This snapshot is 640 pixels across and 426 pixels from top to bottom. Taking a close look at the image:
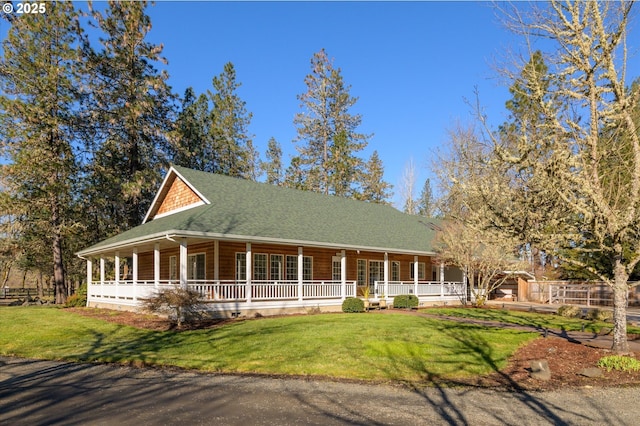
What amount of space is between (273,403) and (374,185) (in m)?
51.0

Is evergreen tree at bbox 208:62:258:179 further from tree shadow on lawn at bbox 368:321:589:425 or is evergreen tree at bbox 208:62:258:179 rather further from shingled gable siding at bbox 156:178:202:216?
tree shadow on lawn at bbox 368:321:589:425

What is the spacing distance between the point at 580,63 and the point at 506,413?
8.01 meters

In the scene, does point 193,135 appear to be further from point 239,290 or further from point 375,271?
point 239,290

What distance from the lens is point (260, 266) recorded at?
2264 cm

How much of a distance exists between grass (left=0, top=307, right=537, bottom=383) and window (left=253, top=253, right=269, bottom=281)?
5.81 metres

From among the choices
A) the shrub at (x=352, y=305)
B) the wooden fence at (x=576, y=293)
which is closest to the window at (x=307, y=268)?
the shrub at (x=352, y=305)

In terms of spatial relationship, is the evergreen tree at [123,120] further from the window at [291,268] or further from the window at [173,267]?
the window at [291,268]

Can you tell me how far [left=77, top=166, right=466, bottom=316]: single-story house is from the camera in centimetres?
1916

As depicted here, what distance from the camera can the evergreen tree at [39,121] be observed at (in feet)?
94.5

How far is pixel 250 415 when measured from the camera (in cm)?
651

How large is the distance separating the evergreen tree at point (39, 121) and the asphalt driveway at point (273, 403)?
77.8 feet

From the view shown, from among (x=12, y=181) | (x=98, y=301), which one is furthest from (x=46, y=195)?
(x=98, y=301)

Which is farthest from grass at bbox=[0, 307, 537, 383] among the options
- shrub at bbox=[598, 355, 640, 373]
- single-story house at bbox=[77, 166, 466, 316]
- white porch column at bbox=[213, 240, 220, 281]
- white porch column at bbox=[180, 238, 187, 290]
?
white porch column at bbox=[213, 240, 220, 281]

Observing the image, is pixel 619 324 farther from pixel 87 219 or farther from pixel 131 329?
pixel 87 219
